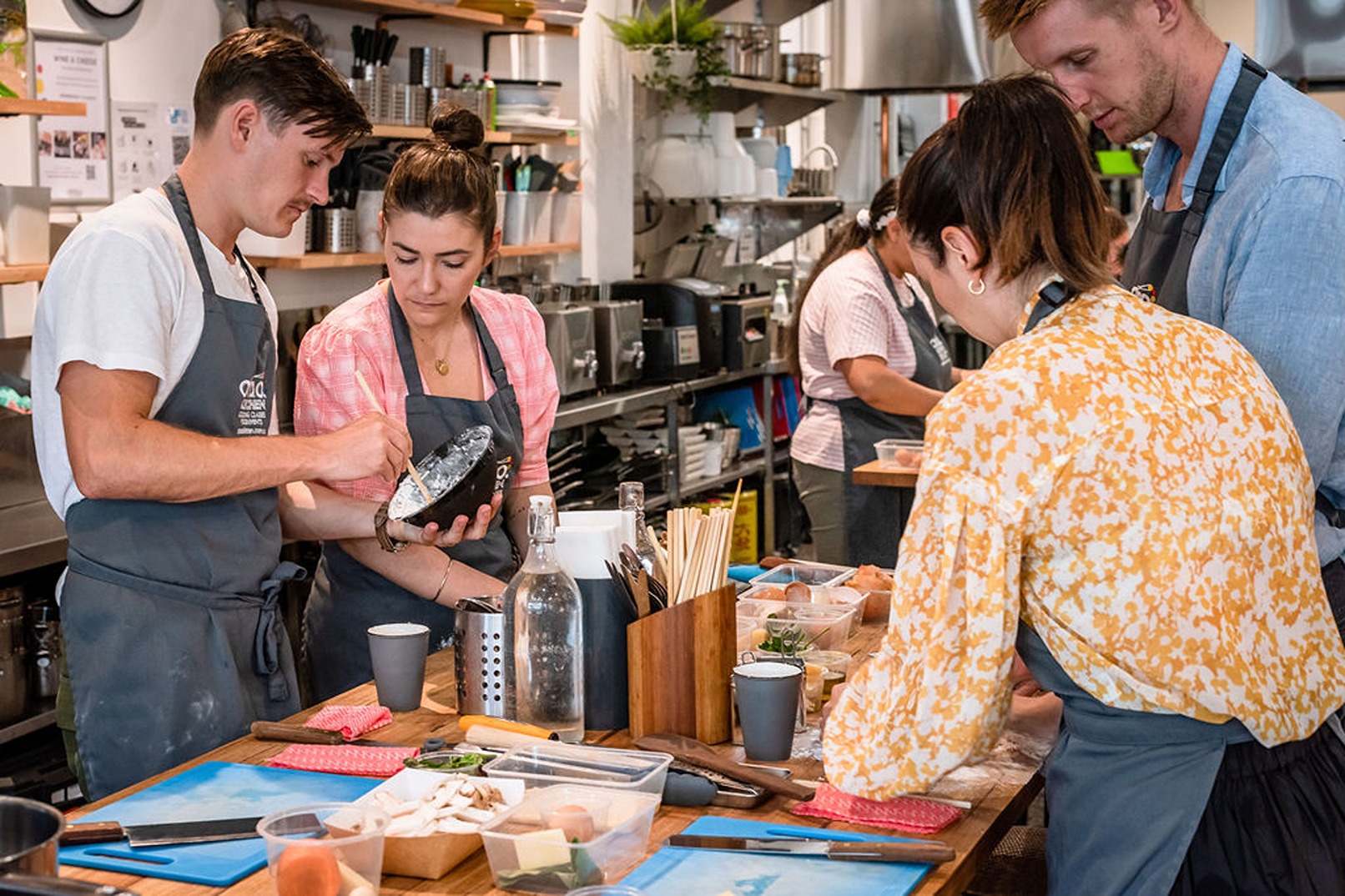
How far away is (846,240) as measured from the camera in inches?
195

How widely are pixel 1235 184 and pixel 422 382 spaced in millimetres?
1500

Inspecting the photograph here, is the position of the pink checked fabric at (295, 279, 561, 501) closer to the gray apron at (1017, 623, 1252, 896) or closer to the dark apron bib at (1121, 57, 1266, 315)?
the dark apron bib at (1121, 57, 1266, 315)

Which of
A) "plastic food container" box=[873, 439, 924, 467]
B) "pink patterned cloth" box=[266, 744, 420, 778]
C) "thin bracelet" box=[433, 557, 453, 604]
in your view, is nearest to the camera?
"pink patterned cloth" box=[266, 744, 420, 778]

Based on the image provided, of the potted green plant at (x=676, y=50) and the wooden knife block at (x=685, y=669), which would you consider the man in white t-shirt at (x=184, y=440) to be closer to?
the wooden knife block at (x=685, y=669)

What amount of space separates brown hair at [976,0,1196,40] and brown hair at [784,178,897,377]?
8.00 ft

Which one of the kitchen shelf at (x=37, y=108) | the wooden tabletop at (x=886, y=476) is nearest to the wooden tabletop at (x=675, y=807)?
the kitchen shelf at (x=37, y=108)

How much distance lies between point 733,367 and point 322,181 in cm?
397

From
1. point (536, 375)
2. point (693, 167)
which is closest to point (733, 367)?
point (693, 167)

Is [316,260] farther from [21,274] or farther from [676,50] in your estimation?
[676,50]

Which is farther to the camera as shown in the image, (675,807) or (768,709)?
(768,709)

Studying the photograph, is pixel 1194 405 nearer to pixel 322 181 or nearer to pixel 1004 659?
pixel 1004 659

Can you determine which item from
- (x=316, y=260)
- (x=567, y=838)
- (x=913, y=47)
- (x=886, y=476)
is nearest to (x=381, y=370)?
(x=567, y=838)

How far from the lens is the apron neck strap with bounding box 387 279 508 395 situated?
2.87 meters

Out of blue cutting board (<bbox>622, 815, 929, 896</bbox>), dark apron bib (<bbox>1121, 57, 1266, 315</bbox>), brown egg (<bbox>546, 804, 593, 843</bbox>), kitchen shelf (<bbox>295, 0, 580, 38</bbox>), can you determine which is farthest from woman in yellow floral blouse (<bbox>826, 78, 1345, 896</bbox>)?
kitchen shelf (<bbox>295, 0, 580, 38</bbox>)
